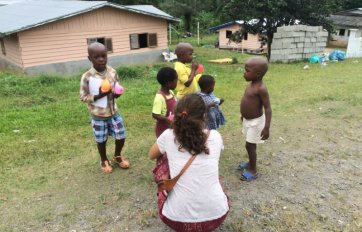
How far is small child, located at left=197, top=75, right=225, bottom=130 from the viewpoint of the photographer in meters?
A: 3.60

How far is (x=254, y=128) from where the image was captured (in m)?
3.66

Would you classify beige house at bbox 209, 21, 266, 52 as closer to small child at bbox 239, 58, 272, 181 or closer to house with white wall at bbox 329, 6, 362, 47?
house with white wall at bbox 329, 6, 362, 47

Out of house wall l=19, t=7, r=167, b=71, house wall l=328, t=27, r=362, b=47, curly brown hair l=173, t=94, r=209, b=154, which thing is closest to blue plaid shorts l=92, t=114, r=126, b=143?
curly brown hair l=173, t=94, r=209, b=154

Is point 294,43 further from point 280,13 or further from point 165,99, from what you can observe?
point 165,99

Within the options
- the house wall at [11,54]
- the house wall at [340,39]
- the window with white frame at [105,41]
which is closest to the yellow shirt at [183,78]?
the house wall at [11,54]

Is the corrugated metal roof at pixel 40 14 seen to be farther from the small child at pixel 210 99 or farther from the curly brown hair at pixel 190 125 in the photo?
the curly brown hair at pixel 190 125

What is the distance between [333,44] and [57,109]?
3369 cm

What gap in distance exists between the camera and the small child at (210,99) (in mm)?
3602

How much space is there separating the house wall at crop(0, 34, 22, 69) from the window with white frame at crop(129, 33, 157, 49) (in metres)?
5.74

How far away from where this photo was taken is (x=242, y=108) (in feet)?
12.0

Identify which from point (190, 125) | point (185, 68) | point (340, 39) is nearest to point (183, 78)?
point (185, 68)

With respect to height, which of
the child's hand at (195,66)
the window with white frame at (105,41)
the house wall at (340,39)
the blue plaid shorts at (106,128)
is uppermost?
the child's hand at (195,66)

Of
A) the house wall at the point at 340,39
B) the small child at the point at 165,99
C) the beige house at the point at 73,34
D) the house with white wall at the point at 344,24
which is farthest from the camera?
the house wall at the point at 340,39

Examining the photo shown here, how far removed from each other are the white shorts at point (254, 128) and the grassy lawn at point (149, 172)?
509 mm
